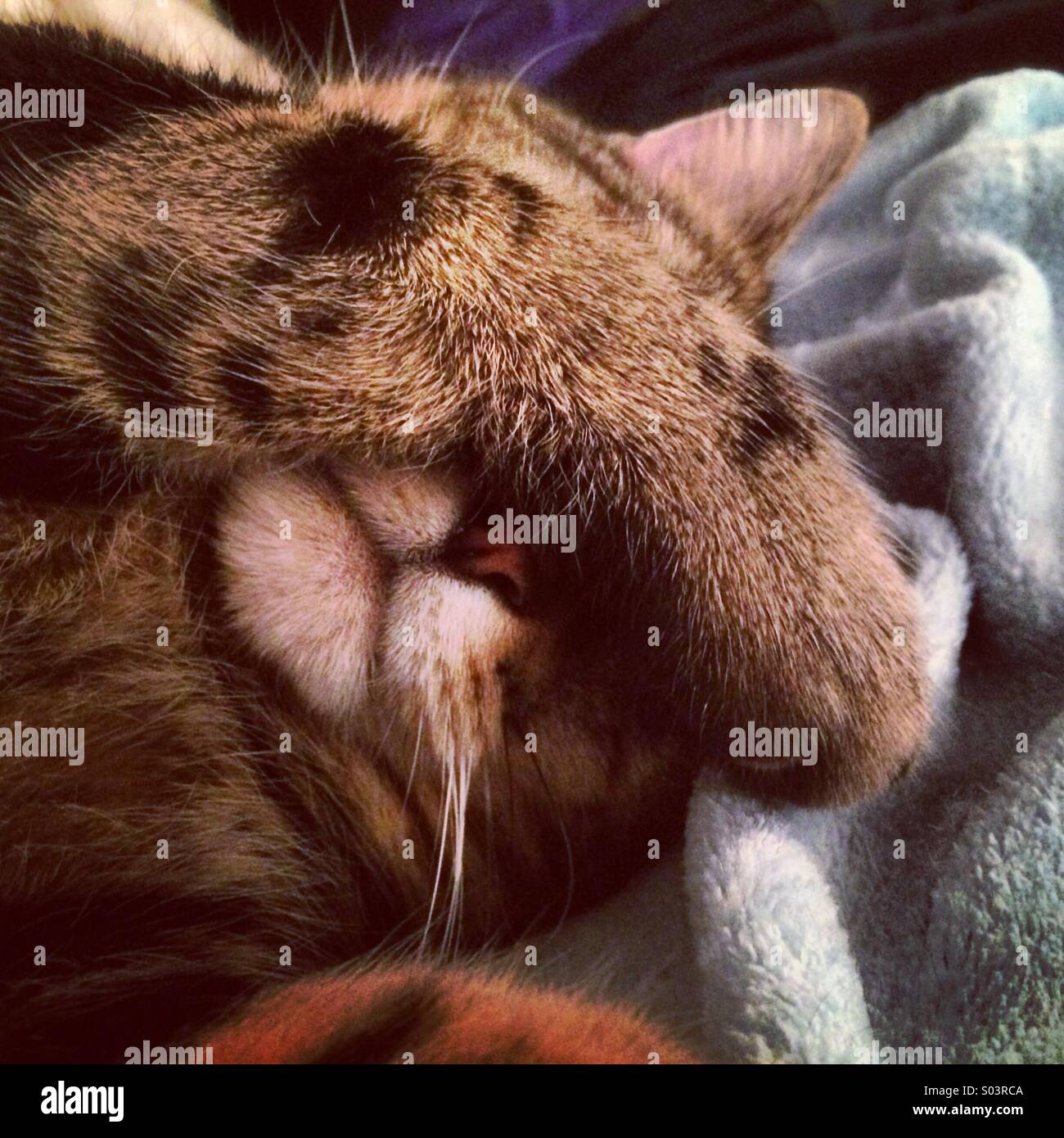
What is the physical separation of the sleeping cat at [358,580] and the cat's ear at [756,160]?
0.43ft

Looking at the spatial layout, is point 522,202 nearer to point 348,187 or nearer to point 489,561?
point 348,187

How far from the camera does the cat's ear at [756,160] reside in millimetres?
584

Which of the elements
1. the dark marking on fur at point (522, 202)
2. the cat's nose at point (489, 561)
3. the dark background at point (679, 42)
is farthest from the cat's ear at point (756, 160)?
the cat's nose at point (489, 561)

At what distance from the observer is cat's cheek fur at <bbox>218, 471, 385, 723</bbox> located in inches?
19.0

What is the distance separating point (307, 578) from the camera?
484mm

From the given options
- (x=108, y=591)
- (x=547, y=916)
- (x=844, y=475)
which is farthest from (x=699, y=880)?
(x=108, y=591)

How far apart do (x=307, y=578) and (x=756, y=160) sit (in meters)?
0.43

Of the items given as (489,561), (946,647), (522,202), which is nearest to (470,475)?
(489,561)

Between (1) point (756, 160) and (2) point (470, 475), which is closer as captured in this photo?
(2) point (470, 475)

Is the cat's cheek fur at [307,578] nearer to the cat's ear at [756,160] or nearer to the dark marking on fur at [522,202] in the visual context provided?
the dark marking on fur at [522,202]
